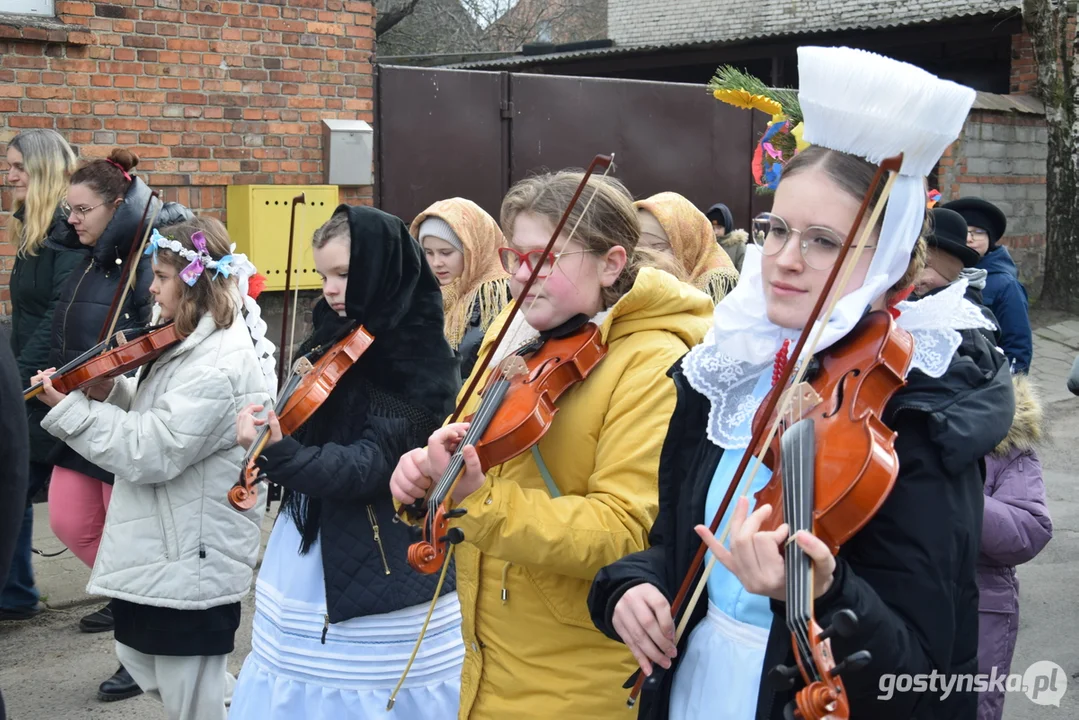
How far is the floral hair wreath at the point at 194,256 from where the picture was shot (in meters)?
3.50

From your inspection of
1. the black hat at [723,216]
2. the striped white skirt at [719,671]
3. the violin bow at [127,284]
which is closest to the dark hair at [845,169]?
the striped white skirt at [719,671]

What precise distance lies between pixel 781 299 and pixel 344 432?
4.98 feet

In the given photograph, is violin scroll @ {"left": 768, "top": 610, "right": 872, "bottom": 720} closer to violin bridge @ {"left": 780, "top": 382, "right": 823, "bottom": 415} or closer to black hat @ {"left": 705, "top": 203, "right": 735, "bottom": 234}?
violin bridge @ {"left": 780, "top": 382, "right": 823, "bottom": 415}

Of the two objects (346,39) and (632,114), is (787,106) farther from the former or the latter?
(632,114)

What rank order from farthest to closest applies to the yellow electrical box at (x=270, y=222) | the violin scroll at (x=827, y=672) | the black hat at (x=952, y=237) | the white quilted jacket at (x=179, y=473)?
the yellow electrical box at (x=270, y=222)
the black hat at (x=952, y=237)
the white quilted jacket at (x=179, y=473)
the violin scroll at (x=827, y=672)

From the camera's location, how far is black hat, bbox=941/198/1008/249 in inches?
210

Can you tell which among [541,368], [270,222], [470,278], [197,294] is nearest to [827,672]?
[541,368]

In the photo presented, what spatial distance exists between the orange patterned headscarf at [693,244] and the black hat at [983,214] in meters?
1.12

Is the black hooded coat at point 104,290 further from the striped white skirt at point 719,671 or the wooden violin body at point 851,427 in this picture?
the wooden violin body at point 851,427

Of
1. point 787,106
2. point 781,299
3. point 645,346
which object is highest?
point 787,106

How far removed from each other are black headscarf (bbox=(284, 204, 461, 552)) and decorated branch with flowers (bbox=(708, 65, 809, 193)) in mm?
884

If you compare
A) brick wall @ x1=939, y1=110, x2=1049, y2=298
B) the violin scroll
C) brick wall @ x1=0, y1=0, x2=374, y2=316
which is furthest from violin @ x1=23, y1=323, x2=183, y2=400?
brick wall @ x1=939, y1=110, x2=1049, y2=298

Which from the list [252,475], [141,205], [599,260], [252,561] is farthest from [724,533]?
[141,205]

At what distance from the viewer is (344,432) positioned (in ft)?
9.52
